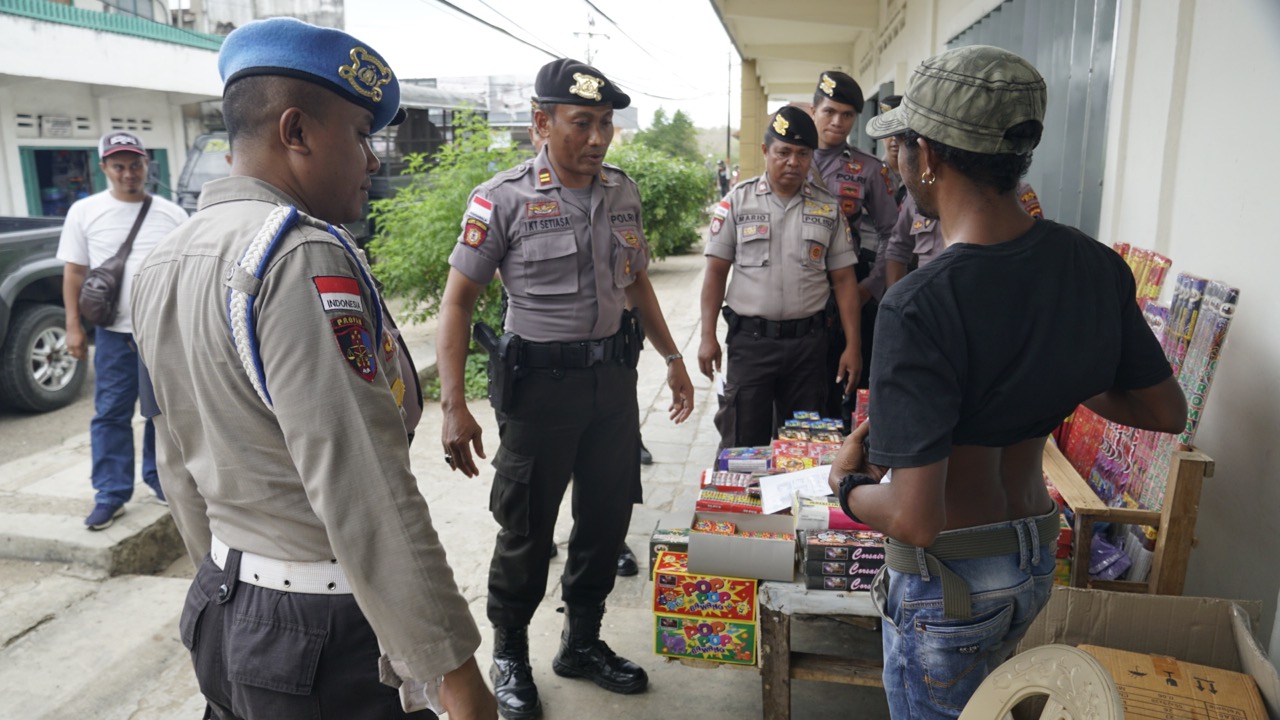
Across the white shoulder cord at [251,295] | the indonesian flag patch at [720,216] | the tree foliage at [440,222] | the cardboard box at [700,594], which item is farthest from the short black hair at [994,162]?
the tree foliage at [440,222]

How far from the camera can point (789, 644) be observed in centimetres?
253

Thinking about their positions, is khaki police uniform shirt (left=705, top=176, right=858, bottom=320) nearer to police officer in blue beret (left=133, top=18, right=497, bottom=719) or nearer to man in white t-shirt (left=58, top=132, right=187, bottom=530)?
police officer in blue beret (left=133, top=18, right=497, bottom=719)

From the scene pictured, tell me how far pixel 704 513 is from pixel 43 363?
234 inches

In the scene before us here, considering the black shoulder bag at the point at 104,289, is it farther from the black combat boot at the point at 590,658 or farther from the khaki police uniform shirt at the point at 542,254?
the black combat boot at the point at 590,658

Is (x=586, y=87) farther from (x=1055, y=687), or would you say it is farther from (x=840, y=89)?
(x=1055, y=687)

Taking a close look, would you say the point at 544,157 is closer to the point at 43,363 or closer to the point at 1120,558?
the point at 1120,558

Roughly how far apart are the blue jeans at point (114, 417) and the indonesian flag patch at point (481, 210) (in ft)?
7.48

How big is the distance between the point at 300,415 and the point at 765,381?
299 centimetres

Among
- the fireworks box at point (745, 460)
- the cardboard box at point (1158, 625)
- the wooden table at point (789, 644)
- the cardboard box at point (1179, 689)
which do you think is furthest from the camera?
the fireworks box at point (745, 460)

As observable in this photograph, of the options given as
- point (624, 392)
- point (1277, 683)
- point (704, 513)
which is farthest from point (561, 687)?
point (1277, 683)

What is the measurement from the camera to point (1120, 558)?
8.55 feet

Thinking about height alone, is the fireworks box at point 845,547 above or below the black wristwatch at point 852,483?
below

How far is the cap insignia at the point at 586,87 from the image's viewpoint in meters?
2.93

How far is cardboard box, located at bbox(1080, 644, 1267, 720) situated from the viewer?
6.28 feet
